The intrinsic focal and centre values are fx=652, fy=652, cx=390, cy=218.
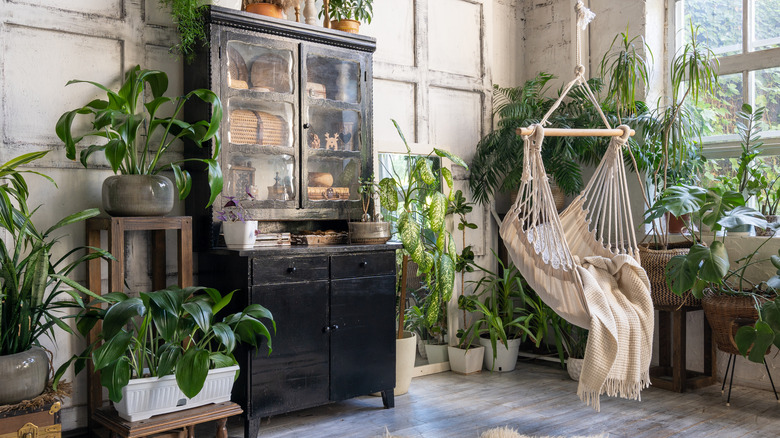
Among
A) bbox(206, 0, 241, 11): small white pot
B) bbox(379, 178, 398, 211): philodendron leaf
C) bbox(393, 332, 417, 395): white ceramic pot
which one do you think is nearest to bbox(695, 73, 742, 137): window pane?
bbox(379, 178, 398, 211): philodendron leaf

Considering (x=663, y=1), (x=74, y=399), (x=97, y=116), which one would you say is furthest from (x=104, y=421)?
(x=663, y=1)

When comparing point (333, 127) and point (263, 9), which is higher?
point (263, 9)

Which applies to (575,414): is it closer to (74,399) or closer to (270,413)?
(270,413)

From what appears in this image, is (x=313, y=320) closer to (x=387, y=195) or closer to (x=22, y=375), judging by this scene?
(x=387, y=195)

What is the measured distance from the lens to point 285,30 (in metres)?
3.54

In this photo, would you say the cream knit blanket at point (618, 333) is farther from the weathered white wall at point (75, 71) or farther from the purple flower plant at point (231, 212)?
the weathered white wall at point (75, 71)

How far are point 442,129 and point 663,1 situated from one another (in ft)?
6.13

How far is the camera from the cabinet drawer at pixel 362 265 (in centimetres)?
348

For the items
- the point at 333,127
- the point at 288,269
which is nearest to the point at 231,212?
the point at 288,269

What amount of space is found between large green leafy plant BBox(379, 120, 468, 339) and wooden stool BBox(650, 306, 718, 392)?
4.58ft

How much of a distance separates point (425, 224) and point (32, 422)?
2.65 metres

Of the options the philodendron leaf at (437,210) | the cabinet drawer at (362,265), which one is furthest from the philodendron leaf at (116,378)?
the philodendron leaf at (437,210)

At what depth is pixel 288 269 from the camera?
3307mm

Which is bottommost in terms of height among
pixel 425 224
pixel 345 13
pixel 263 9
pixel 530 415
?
pixel 530 415
